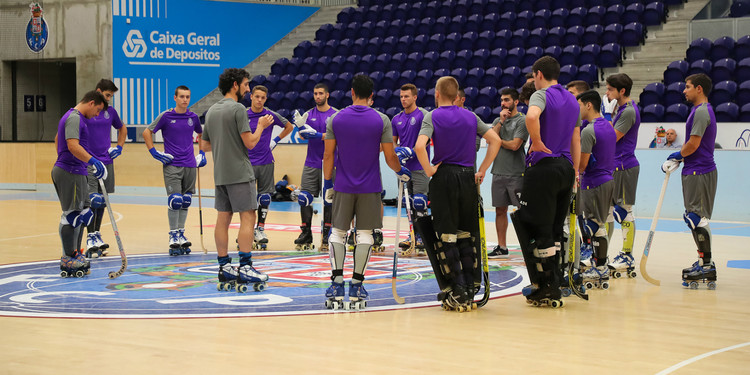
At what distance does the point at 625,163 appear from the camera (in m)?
8.88

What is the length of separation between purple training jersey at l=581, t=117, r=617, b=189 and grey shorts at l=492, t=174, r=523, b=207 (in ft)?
6.53

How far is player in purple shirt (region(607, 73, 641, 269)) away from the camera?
8.62m

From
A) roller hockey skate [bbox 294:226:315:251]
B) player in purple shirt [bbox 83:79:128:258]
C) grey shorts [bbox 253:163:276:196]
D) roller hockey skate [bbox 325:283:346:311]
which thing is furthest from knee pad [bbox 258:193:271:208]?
roller hockey skate [bbox 325:283:346:311]

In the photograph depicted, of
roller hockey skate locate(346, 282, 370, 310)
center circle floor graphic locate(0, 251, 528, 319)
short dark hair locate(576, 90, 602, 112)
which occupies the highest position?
short dark hair locate(576, 90, 602, 112)

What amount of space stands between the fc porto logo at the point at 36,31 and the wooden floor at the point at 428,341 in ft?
70.5

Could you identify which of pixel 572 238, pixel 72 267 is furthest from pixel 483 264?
pixel 72 267

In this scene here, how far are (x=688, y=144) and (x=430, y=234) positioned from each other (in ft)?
9.01

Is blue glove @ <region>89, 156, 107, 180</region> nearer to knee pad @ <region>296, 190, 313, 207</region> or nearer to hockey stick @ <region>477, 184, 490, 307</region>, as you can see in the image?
knee pad @ <region>296, 190, 313, 207</region>

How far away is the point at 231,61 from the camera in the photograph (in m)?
25.8

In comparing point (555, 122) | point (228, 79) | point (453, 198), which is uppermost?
point (228, 79)

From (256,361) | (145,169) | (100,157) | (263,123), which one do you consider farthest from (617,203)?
(145,169)

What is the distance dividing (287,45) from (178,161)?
16374mm

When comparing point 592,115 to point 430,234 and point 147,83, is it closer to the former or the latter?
point 430,234

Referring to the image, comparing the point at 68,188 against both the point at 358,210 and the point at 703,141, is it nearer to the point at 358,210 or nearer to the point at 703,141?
the point at 358,210
